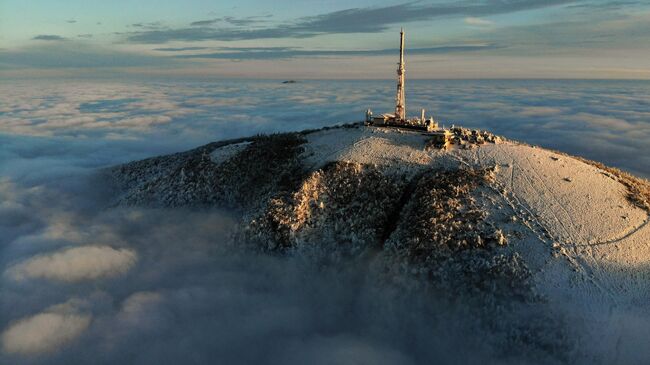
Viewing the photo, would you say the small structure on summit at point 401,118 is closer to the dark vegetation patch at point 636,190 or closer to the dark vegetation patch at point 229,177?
the dark vegetation patch at point 229,177

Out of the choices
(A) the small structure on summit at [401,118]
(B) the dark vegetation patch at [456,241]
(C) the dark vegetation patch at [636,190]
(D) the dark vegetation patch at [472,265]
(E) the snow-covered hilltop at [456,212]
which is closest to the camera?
(D) the dark vegetation patch at [472,265]

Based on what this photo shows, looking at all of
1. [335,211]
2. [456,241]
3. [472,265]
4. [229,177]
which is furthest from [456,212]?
[229,177]

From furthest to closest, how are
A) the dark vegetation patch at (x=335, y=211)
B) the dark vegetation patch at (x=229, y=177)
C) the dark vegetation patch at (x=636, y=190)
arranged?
the dark vegetation patch at (x=229, y=177), the dark vegetation patch at (x=335, y=211), the dark vegetation patch at (x=636, y=190)

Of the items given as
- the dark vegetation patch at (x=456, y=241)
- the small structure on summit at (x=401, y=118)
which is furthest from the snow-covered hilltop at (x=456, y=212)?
the small structure on summit at (x=401, y=118)

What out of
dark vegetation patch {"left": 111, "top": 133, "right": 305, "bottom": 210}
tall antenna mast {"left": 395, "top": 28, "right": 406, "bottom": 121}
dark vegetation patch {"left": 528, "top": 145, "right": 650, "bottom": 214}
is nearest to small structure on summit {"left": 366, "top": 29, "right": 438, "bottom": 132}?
tall antenna mast {"left": 395, "top": 28, "right": 406, "bottom": 121}

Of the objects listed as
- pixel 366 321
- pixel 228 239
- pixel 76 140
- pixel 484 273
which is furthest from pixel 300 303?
pixel 76 140

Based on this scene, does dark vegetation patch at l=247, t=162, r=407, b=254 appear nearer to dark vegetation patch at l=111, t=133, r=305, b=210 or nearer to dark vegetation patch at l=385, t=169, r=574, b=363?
dark vegetation patch at l=385, t=169, r=574, b=363
